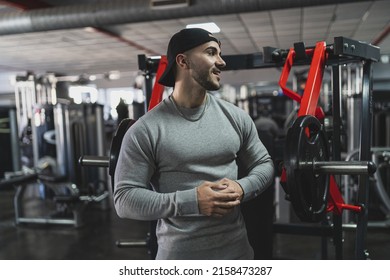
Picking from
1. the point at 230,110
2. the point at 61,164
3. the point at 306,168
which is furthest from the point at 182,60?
the point at 61,164

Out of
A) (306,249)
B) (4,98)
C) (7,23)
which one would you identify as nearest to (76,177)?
(7,23)

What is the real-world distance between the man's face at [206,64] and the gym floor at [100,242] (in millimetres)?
1361

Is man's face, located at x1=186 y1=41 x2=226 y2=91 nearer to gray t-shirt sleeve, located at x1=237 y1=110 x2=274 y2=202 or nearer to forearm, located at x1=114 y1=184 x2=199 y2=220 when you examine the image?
gray t-shirt sleeve, located at x1=237 y1=110 x2=274 y2=202

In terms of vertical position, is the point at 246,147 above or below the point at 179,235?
above

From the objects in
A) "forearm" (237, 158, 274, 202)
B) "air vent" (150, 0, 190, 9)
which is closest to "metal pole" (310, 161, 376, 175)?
"forearm" (237, 158, 274, 202)

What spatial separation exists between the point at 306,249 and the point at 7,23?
2.86m

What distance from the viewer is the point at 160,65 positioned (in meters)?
1.40

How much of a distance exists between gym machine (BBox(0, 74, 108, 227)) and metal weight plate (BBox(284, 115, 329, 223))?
8.23 ft

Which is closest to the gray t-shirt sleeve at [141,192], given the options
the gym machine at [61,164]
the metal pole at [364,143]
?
the metal pole at [364,143]

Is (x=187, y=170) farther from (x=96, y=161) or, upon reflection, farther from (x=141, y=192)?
(x=96, y=161)

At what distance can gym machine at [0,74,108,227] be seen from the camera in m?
3.37

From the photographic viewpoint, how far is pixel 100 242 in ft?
8.89

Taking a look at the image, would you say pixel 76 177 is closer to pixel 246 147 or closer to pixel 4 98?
pixel 246 147

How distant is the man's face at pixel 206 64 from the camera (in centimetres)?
91
